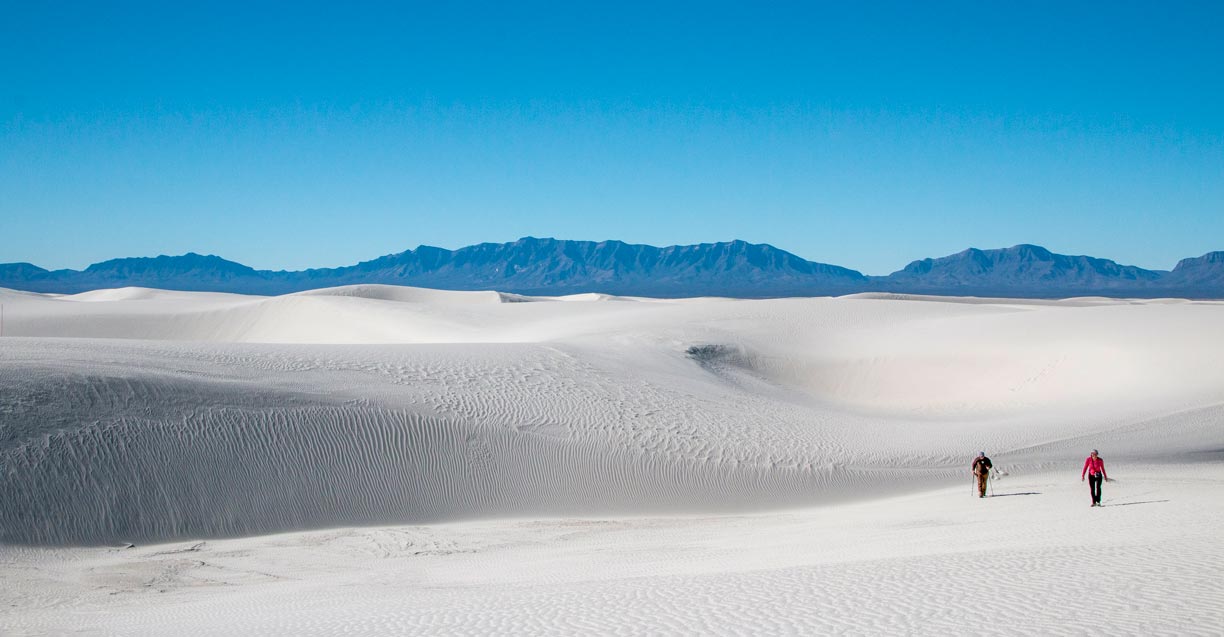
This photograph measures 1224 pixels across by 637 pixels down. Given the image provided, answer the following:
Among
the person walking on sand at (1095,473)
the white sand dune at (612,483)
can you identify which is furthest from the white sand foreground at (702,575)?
the person walking on sand at (1095,473)

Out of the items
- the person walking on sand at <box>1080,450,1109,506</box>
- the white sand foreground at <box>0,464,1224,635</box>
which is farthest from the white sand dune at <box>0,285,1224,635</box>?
the person walking on sand at <box>1080,450,1109,506</box>

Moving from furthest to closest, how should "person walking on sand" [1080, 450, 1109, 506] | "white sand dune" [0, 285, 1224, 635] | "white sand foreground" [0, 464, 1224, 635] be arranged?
"person walking on sand" [1080, 450, 1109, 506], "white sand dune" [0, 285, 1224, 635], "white sand foreground" [0, 464, 1224, 635]

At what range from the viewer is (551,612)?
802 cm

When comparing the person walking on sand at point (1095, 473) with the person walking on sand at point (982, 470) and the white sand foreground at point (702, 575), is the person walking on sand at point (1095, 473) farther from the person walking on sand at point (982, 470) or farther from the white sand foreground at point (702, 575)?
the person walking on sand at point (982, 470)

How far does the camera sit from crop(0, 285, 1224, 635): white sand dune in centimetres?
825

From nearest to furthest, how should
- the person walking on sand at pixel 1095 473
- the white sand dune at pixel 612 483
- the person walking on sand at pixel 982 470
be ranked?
the white sand dune at pixel 612 483, the person walking on sand at pixel 1095 473, the person walking on sand at pixel 982 470

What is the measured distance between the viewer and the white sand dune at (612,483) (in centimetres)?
825

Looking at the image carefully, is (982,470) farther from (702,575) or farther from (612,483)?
(702,575)

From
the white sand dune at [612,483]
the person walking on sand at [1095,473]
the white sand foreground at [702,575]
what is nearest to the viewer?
the white sand foreground at [702,575]

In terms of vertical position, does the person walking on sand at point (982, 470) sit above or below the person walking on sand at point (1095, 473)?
below

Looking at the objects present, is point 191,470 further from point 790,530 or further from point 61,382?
point 790,530

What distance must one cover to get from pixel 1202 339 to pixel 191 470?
26.0m

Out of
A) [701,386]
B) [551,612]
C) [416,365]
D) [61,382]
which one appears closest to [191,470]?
[61,382]

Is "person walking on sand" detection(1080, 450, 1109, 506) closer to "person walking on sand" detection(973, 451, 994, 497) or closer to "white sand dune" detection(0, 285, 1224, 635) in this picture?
"white sand dune" detection(0, 285, 1224, 635)
